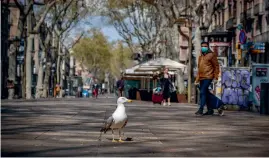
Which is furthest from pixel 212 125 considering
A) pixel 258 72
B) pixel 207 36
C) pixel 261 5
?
pixel 261 5

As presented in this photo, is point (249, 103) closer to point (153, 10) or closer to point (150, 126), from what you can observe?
point (150, 126)

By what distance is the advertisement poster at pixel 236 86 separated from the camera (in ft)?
76.5

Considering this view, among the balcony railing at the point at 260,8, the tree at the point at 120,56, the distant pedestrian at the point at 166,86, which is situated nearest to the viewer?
the distant pedestrian at the point at 166,86

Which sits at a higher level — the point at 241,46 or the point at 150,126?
the point at 241,46

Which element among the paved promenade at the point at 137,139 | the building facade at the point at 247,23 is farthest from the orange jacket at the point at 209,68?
the building facade at the point at 247,23

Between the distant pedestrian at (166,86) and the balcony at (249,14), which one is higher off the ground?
the balcony at (249,14)

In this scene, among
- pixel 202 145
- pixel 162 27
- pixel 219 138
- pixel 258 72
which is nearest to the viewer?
pixel 202 145

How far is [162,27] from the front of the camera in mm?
53688

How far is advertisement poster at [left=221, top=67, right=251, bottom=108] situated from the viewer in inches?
918

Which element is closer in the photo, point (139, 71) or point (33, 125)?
point (33, 125)

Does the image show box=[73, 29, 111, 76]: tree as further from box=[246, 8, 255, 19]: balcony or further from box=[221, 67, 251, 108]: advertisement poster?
box=[221, 67, 251, 108]: advertisement poster

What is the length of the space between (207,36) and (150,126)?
22457 millimetres

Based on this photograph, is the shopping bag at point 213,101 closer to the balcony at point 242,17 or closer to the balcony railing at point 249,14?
the balcony railing at point 249,14

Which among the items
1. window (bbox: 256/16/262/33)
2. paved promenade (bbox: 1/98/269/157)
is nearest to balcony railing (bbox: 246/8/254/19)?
window (bbox: 256/16/262/33)
